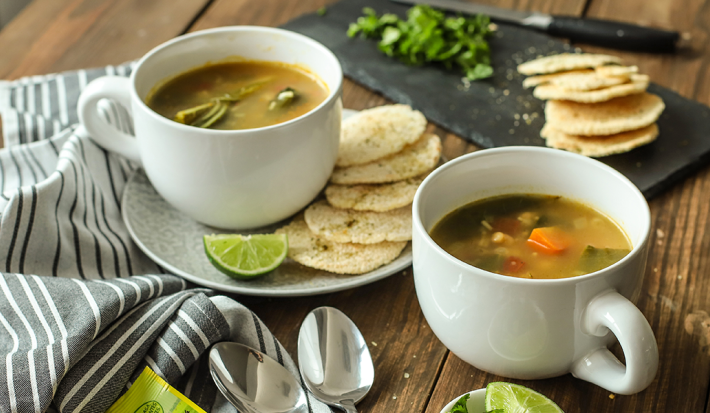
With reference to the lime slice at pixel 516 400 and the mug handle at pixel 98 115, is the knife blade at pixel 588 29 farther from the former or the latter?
the lime slice at pixel 516 400

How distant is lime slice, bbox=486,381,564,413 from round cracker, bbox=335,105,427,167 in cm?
89

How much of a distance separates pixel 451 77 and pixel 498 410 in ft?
5.47

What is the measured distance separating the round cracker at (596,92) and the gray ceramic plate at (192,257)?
86 cm

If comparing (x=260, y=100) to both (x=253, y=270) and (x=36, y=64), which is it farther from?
(x=36, y=64)

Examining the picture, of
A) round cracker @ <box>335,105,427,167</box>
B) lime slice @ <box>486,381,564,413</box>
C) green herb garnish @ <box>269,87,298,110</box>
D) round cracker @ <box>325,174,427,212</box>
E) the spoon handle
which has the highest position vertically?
green herb garnish @ <box>269,87,298,110</box>

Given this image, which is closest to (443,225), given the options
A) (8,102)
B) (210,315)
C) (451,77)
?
(210,315)

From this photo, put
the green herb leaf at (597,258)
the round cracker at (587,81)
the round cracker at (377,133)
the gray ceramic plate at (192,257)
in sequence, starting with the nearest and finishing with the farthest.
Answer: the green herb leaf at (597,258)
the gray ceramic plate at (192,257)
the round cracker at (377,133)
the round cracker at (587,81)

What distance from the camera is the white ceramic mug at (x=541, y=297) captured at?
1052mm

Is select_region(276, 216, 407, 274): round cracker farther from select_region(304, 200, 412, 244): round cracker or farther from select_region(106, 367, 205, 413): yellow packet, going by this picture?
select_region(106, 367, 205, 413): yellow packet

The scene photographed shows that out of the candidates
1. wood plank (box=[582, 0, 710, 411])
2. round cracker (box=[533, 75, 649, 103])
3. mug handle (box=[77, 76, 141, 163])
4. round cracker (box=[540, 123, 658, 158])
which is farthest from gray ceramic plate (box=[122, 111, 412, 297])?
round cracker (box=[533, 75, 649, 103])

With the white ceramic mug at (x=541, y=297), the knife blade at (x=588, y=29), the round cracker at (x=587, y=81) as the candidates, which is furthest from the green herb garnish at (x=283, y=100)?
the knife blade at (x=588, y=29)

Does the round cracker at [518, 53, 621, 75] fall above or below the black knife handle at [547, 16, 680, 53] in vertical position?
above

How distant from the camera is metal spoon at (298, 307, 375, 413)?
4.17 feet

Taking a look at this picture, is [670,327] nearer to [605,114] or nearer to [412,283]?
[412,283]
